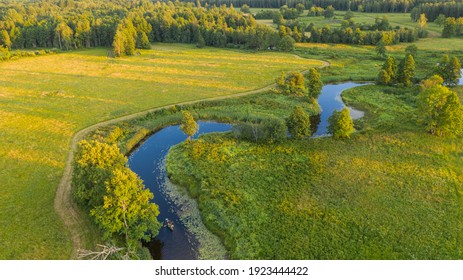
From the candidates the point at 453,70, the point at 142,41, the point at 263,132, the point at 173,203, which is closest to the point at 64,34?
the point at 142,41

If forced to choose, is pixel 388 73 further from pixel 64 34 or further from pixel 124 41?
pixel 64 34

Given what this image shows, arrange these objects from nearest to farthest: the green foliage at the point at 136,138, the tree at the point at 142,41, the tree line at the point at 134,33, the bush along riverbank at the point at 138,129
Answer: the bush along riverbank at the point at 138,129 < the green foliage at the point at 136,138 < the tree line at the point at 134,33 < the tree at the point at 142,41

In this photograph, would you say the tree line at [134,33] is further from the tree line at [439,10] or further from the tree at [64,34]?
the tree line at [439,10]

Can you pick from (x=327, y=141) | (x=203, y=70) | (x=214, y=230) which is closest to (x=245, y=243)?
(x=214, y=230)

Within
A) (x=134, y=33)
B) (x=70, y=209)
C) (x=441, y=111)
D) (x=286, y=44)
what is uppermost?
(x=134, y=33)

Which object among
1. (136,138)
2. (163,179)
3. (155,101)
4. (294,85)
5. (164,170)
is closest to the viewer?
(163,179)

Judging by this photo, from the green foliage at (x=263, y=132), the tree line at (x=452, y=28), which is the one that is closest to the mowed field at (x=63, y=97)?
the green foliage at (x=263, y=132)
